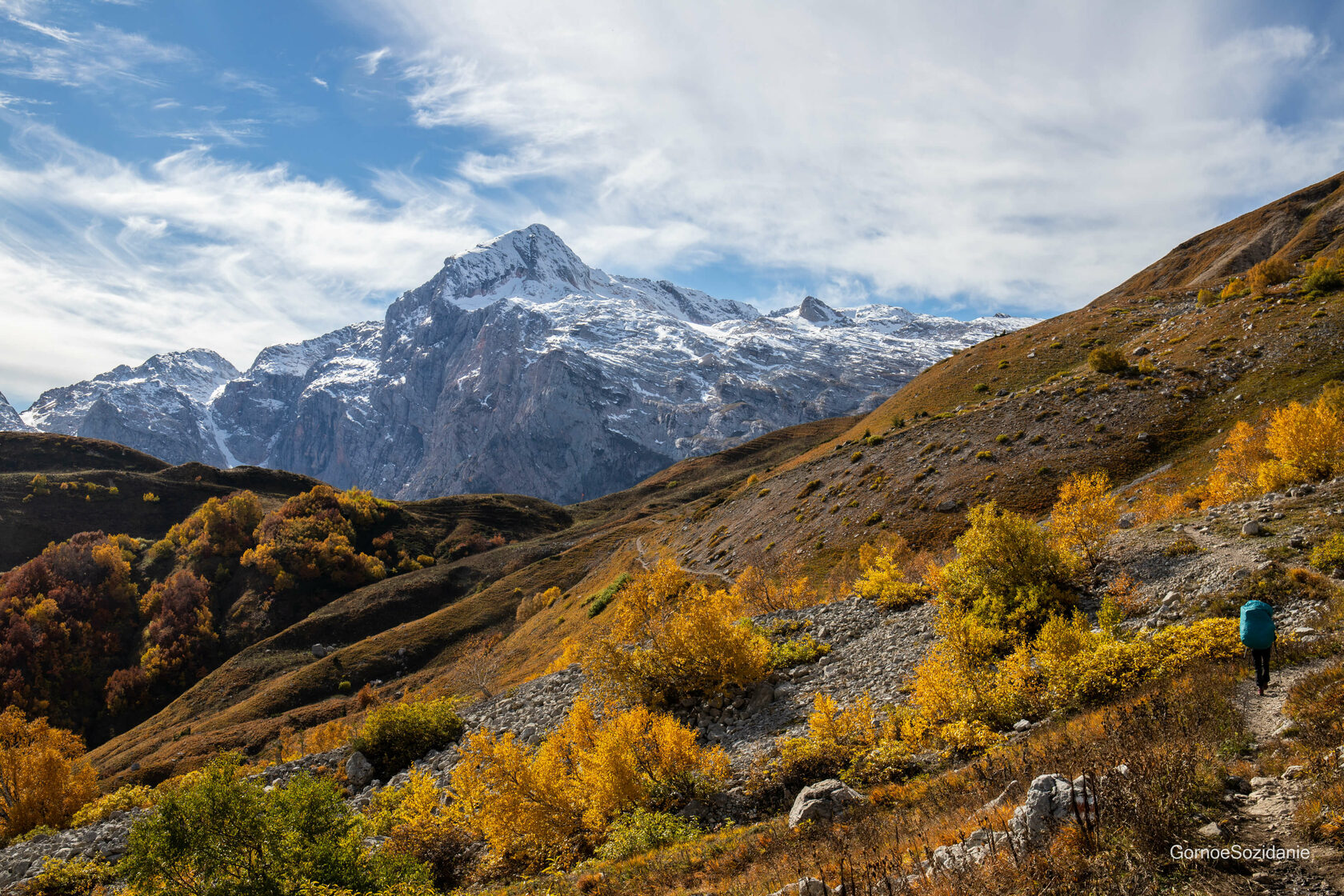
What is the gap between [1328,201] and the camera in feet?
321

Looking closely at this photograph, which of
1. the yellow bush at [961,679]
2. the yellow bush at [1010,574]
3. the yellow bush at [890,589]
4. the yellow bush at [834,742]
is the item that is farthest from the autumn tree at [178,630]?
the yellow bush at [1010,574]

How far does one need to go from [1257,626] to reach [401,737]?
33.9m

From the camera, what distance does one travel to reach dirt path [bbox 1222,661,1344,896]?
6508 millimetres

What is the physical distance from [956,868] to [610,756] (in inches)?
439

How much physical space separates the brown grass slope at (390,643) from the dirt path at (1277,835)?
142 ft

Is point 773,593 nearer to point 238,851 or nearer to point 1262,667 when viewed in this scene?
point 1262,667

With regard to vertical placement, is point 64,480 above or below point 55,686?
above

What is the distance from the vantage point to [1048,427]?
4281 cm

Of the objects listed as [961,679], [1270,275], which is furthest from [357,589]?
[1270,275]

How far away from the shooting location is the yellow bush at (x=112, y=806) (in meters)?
29.9

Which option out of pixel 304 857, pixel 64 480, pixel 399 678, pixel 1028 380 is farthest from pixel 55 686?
pixel 1028 380

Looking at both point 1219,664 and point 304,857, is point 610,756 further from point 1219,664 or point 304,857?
point 1219,664

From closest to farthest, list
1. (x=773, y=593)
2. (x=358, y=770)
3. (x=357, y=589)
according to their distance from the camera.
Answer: (x=358, y=770) < (x=773, y=593) < (x=357, y=589)

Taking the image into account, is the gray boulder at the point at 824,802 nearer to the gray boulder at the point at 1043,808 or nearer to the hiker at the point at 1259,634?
the gray boulder at the point at 1043,808
